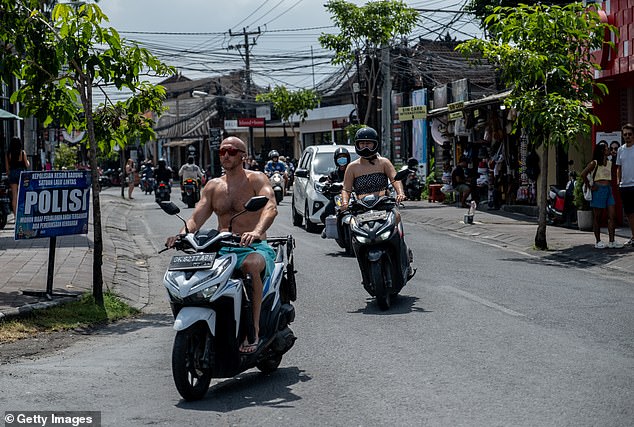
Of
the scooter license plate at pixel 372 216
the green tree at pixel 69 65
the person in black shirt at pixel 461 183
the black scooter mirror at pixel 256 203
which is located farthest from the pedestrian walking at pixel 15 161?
the black scooter mirror at pixel 256 203

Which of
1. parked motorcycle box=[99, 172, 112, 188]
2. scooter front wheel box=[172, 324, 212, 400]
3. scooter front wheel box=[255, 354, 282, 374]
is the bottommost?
parked motorcycle box=[99, 172, 112, 188]

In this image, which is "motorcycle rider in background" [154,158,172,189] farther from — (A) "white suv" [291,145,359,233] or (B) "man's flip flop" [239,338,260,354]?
(B) "man's flip flop" [239,338,260,354]

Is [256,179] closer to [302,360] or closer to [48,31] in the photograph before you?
[302,360]

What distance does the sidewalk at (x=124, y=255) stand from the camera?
39.2 feet

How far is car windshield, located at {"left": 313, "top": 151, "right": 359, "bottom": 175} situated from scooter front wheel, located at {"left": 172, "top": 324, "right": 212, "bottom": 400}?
1461cm

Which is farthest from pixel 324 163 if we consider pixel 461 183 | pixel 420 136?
pixel 420 136

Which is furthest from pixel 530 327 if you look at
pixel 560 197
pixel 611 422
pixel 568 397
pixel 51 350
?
pixel 560 197

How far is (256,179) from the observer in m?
7.50

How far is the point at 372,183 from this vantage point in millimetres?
11367

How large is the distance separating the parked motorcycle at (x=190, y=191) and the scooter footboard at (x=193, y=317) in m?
24.3

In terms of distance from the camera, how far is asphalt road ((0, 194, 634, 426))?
6168 millimetres

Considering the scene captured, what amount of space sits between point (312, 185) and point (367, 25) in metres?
15.2

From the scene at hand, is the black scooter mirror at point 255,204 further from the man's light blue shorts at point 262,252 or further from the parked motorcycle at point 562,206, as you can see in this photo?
the parked motorcycle at point 562,206

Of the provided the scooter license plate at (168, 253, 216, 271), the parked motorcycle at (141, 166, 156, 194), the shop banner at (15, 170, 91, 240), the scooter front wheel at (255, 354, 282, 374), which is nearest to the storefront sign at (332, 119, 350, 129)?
the parked motorcycle at (141, 166, 156, 194)
